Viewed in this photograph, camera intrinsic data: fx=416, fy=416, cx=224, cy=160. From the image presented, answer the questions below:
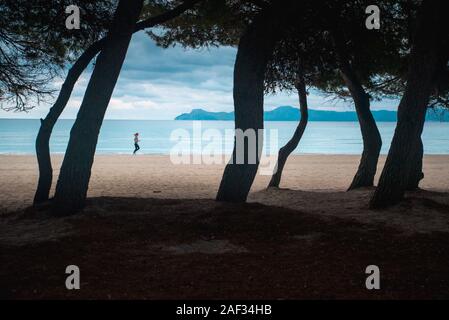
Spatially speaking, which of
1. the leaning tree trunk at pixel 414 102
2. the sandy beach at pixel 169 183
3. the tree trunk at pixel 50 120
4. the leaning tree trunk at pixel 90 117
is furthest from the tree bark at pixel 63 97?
the leaning tree trunk at pixel 414 102

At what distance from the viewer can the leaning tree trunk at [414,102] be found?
9889 mm

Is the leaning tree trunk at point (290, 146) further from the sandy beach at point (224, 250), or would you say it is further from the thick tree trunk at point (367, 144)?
the sandy beach at point (224, 250)

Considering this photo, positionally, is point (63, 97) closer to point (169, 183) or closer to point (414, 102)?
point (414, 102)

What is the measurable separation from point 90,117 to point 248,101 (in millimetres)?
3878

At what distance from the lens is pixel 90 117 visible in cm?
984

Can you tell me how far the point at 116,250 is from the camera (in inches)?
286

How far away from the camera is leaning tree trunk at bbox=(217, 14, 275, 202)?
A: 1031 cm

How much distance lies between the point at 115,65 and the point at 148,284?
609 centimetres

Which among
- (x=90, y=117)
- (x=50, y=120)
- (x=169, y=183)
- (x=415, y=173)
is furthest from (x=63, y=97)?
(x=415, y=173)

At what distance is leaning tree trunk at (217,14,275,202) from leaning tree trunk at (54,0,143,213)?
2866 millimetres

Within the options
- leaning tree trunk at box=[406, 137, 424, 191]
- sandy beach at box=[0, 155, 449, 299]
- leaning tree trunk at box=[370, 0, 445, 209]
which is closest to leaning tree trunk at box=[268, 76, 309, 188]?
leaning tree trunk at box=[406, 137, 424, 191]

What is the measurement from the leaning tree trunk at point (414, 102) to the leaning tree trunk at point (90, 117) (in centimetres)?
687

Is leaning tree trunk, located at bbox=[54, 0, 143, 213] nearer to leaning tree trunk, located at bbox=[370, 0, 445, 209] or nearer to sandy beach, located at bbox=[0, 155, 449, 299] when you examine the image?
sandy beach, located at bbox=[0, 155, 449, 299]

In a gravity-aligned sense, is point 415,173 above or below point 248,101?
below
